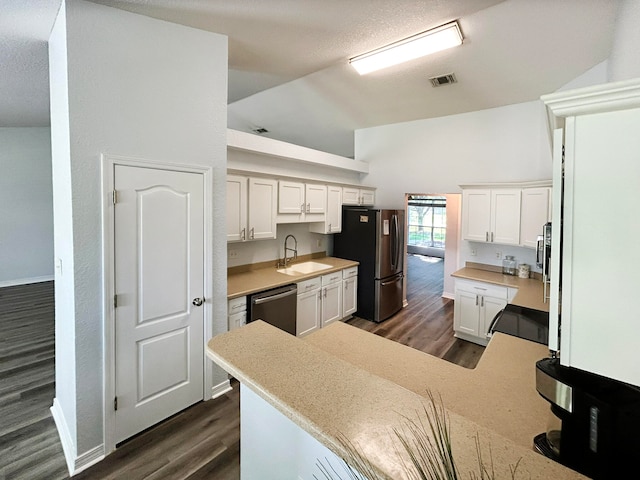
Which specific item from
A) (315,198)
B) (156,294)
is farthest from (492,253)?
(156,294)

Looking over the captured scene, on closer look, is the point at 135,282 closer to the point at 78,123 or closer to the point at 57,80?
the point at 78,123

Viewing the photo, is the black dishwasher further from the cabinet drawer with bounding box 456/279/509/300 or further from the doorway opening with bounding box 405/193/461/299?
the doorway opening with bounding box 405/193/461/299

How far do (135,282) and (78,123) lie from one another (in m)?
1.07

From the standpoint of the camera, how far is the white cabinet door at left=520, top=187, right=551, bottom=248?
3.50 m

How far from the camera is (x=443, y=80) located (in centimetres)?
350

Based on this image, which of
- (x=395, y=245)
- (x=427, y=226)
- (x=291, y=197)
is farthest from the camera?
(x=427, y=226)

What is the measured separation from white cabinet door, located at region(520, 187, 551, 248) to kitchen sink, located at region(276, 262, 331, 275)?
2.51 meters

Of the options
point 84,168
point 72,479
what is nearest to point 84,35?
point 84,168

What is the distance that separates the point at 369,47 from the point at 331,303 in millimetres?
3017

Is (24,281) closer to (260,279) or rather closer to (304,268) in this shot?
(260,279)

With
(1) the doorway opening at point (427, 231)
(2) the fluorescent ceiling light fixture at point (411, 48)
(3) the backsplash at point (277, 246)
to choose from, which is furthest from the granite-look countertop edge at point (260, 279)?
(1) the doorway opening at point (427, 231)

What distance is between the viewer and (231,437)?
221cm

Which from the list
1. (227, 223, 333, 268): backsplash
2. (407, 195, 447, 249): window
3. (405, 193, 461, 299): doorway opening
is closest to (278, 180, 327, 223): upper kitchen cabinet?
(227, 223, 333, 268): backsplash

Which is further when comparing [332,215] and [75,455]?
[332,215]
